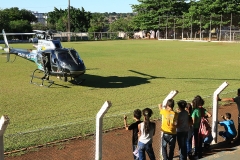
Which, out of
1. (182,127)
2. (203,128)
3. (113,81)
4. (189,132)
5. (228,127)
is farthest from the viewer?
(113,81)

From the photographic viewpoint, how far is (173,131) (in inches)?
260

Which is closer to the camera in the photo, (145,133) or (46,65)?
(145,133)

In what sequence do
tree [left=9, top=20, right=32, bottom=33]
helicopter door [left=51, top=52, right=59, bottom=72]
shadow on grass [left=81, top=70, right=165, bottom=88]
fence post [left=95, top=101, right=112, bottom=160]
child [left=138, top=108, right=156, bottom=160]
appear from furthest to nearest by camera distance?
tree [left=9, top=20, right=32, bottom=33] → shadow on grass [left=81, top=70, right=165, bottom=88] → helicopter door [left=51, top=52, right=59, bottom=72] → child [left=138, top=108, right=156, bottom=160] → fence post [left=95, top=101, right=112, bottom=160]

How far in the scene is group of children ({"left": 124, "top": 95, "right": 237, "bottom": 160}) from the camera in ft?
20.7

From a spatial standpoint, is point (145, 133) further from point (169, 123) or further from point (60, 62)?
point (60, 62)

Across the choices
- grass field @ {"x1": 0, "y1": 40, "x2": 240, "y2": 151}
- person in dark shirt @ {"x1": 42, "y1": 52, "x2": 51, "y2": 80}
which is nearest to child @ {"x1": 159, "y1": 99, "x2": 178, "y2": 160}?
grass field @ {"x1": 0, "y1": 40, "x2": 240, "y2": 151}

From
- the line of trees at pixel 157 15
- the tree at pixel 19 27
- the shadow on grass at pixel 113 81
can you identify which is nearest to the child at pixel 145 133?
the shadow on grass at pixel 113 81

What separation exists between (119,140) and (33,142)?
2.08 meters

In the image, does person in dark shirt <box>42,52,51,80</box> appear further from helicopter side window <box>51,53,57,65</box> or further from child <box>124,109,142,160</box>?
child <box>124,109,142,160</box>

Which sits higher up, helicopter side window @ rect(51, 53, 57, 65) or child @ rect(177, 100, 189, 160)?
helicopter side window @ rect(51, 53, 57, 65)

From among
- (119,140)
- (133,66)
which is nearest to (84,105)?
(119,140)

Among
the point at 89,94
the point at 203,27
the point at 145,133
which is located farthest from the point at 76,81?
the point at 203,27

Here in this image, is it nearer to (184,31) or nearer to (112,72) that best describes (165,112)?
(112,72)

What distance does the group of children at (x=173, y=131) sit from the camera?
6.31 meters
